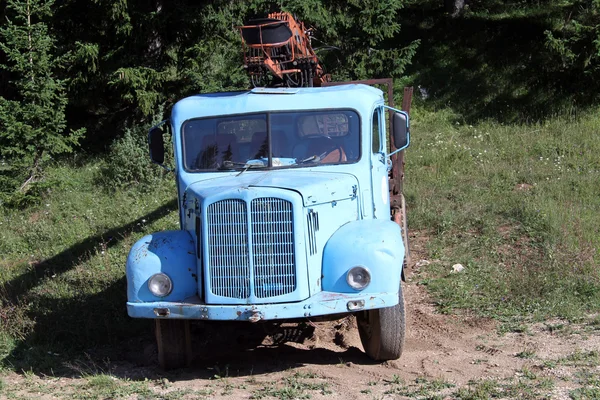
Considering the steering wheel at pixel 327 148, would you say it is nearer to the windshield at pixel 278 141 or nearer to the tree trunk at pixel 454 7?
the windshield at pixel 278 141

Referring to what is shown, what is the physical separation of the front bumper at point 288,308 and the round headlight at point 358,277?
74 millimetres

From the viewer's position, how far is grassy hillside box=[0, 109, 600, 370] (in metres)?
8.11

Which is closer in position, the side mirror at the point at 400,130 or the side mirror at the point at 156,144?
the side mirror at the point at 400,130

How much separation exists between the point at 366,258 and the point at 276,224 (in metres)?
0.76

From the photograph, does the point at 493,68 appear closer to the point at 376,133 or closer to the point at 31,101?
the point at 31,101

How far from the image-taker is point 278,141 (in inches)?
277

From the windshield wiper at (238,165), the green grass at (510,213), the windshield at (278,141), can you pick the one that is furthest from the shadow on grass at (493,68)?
the windshield wiper at (238,165)

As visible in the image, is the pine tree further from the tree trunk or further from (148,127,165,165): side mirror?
the tree trunk

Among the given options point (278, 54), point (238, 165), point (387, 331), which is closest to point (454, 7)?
point (278, 54)

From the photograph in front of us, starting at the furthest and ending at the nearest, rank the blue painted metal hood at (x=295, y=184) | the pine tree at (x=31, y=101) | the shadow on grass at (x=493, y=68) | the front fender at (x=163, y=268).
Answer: the shadow on grass at (x=493, y=68) < the pine tree at (x=31, y=101) < the front fender at (x=163, y=268) < the blue painted metal hood at (x=295, y=184)

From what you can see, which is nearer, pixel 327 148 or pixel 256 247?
pixel 256 247

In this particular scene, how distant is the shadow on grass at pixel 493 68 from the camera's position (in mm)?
16280

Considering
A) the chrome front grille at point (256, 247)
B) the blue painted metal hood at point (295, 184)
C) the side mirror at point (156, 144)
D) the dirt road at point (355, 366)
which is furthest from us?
the side mirror at point (156, 144)

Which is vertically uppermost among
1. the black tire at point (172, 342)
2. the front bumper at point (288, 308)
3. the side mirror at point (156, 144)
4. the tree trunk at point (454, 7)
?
the tree trunk at point (454, 7)
